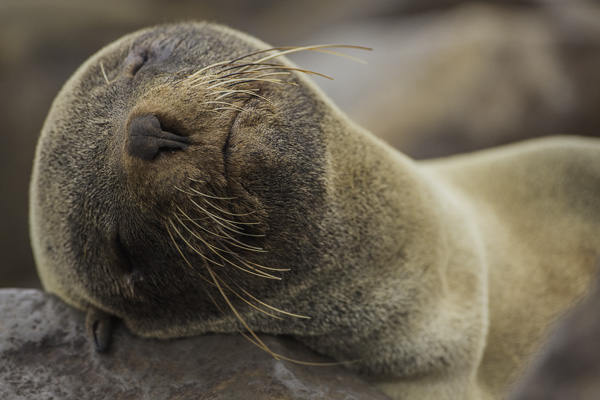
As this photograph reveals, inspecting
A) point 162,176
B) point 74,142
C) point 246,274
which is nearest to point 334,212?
point 246,274

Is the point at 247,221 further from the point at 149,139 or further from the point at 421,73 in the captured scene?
the point at 421,73

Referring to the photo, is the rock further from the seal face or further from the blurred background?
the blurred background

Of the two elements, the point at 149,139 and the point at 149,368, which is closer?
the point at 149,139

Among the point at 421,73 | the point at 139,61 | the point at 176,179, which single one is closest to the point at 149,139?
the point at 176,179

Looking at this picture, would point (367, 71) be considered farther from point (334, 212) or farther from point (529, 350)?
point (334, 212)

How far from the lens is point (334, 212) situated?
2076mm

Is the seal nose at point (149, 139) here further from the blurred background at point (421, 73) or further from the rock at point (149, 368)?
the blurred background at point (421, 73)

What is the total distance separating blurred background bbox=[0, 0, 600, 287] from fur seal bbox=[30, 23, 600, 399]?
2.66 meters

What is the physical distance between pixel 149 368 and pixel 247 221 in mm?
722

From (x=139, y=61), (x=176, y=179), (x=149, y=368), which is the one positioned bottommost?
(x=149, y=368)

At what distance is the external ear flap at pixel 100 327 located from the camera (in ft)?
7.27

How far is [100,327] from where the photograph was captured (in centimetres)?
224

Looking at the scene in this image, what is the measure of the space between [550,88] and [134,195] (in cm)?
447

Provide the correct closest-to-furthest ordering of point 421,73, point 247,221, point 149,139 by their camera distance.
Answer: point 149,139, point 247,221, point 421,73
